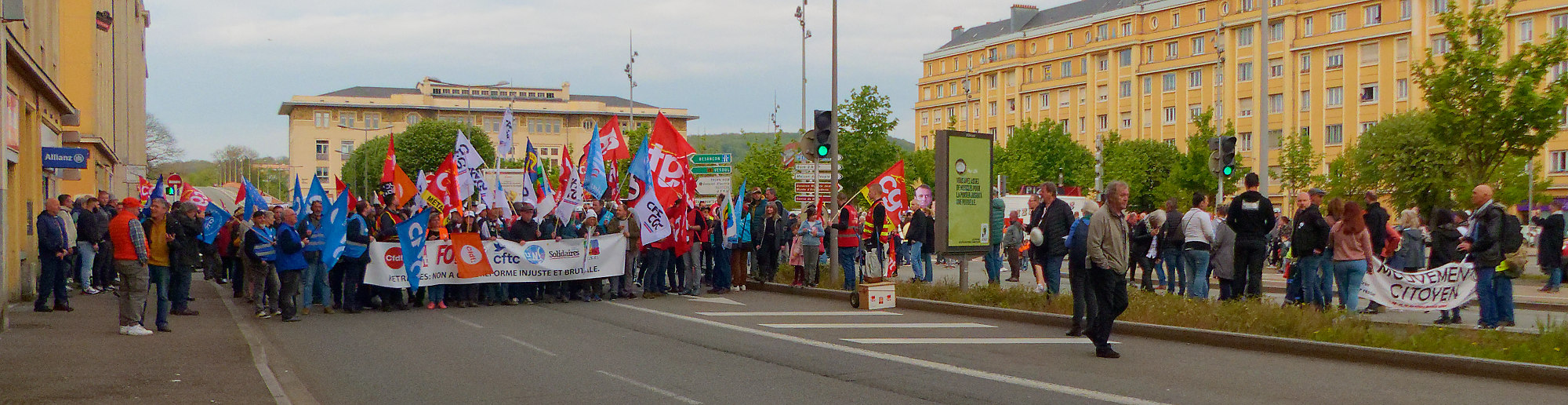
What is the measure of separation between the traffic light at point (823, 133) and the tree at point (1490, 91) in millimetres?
12342

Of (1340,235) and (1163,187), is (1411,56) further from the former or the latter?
(1340,235)

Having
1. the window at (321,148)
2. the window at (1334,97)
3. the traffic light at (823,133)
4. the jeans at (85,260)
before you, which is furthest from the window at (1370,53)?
the window at (321,148)

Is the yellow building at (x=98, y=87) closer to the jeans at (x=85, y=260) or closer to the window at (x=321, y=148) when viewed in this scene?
the jeans at (x=85, y=260)

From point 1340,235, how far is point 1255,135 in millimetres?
71823

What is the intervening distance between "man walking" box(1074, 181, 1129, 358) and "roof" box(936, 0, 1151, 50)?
8584 centimetres

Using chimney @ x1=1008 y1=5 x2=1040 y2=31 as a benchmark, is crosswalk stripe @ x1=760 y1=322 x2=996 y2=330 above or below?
below

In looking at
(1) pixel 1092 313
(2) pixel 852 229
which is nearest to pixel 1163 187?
(2) pixel 852 229

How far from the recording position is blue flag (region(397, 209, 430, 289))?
677 inches

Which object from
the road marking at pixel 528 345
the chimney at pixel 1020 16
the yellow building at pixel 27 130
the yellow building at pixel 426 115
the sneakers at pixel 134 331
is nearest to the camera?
the road marking at pixel 528 345

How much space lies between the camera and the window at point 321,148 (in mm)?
133125

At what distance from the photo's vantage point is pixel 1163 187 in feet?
180

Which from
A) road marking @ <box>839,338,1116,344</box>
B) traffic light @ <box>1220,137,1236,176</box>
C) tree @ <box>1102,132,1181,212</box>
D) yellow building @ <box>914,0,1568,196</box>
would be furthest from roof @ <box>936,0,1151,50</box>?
road marking @ <box>839,338,1116,344</box>

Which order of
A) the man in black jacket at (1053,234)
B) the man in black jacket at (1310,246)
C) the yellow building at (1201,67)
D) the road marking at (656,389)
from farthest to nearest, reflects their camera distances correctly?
the yellow building at (1201,67)
the man in black jacket at (1053,234)
the man in black jacket at (1310,246)
the road marking at (656,389)

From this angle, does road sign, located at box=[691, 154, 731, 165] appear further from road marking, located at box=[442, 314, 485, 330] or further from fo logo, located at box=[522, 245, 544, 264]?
road marking, located at box=[442, 314, 485, 330]
